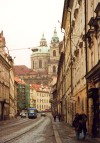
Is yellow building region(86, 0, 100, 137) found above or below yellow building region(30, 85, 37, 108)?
below

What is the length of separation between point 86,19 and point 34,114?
252 feet

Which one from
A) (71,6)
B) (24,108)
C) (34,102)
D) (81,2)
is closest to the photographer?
(81,2)

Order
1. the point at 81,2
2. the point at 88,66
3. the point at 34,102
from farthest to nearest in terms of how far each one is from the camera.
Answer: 1. the point at 34,102
2. the point at 81,2
3. the point at 88,66

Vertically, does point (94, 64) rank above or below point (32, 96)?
below

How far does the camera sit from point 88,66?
→ 26969 millimetres

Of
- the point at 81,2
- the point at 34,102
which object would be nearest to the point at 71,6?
the point at 81,2

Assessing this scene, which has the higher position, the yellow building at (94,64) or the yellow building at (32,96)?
the yellow building at (32,96)

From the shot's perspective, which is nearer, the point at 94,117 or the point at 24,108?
the point at 94,117

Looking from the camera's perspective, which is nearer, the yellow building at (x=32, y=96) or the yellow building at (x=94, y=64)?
the yellow building at (x=94, y=64)

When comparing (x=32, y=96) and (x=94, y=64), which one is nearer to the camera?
(x=94, y=64)

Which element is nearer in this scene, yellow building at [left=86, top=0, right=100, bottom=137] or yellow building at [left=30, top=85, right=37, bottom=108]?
yellow building at [left=86, top=0, right=100, bottom=137]

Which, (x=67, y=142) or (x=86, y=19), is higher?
Answer: (x=86, y=19)

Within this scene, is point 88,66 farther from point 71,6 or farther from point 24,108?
point 24,108

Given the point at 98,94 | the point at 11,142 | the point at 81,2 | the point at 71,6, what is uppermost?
the point at 71,6
